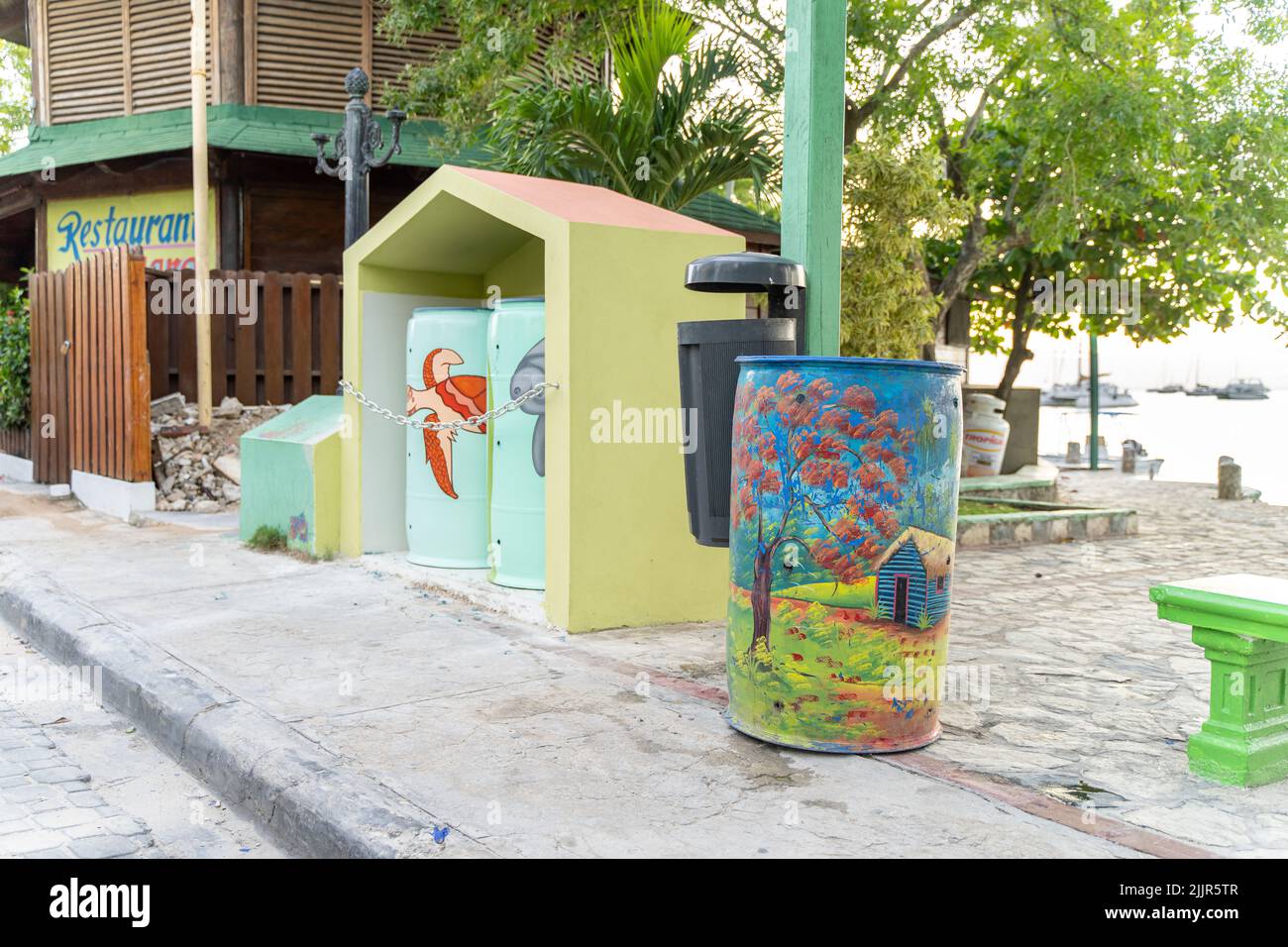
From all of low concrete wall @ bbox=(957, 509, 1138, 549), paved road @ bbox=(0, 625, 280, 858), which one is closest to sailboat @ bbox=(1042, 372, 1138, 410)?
low concrete wall @ bbox=(957, 509, 1138, 549)

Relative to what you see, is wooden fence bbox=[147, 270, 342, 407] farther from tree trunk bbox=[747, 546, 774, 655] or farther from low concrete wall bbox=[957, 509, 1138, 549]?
tree trunk bbox=[747, 546, 774, 655]

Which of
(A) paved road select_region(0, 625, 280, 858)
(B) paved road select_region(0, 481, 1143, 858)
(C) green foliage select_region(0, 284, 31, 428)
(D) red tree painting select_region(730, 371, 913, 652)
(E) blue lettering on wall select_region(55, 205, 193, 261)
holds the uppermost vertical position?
(E) blue lettering on wall select_region(55, 205, 193, 261)

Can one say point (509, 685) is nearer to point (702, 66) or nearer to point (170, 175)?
point (702, 66)

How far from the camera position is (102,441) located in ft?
35.3

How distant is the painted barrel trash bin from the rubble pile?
26.0ft

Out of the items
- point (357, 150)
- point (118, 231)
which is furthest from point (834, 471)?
point (118, 231)

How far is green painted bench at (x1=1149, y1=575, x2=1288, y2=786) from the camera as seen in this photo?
359cm

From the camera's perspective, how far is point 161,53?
582 inches

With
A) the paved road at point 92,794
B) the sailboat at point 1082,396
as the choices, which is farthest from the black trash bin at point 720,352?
the sailboat at point 1082,396

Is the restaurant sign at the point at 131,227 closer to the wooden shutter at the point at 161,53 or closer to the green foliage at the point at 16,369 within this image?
the wooden shutter at the point at 161,53

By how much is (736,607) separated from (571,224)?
231cm

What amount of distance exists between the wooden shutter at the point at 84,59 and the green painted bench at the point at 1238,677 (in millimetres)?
15183

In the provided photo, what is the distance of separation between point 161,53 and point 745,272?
522 inches
